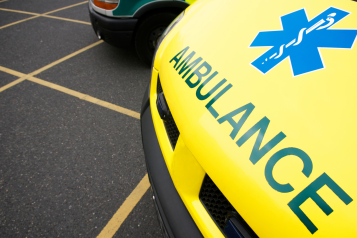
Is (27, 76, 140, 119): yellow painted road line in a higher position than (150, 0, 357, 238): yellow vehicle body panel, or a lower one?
lower

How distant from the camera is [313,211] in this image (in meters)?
0.64

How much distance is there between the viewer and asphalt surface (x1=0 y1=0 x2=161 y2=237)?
1759mm

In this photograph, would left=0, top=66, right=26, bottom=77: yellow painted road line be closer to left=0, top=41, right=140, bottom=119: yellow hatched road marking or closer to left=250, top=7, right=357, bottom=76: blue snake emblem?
left=0, top=41, right=140, bottom=119: yellow hatched road marking

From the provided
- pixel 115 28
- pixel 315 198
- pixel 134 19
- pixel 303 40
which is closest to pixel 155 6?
pixel 134 19

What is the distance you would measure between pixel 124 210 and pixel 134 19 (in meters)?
2.54

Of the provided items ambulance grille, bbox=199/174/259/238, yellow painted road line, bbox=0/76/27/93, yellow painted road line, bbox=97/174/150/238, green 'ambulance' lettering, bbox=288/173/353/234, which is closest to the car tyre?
yellow painted road line, bbox=0/76/27/93

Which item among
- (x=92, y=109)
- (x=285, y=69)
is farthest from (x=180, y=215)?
(x=92, y=109)

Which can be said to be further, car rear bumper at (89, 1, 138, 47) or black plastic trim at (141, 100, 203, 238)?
car rear bumper at (89, 1, 138, 47)

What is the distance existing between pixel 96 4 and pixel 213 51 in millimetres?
2758

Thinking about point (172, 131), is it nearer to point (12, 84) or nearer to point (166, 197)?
point (166, 197)

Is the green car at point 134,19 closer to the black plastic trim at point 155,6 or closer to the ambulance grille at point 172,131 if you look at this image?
the black plastic trim at point 155,6

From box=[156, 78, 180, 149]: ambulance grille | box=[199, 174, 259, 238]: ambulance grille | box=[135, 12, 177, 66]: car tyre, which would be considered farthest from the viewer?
box=[135, 12, 177, 66]: car tyre

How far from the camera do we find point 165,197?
1087 mm

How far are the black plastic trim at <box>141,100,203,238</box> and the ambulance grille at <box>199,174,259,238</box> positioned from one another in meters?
0.10
